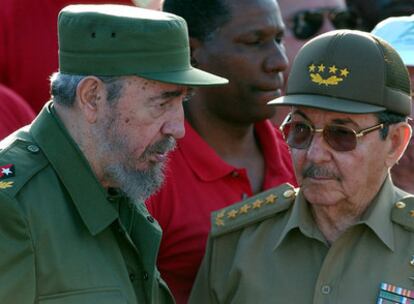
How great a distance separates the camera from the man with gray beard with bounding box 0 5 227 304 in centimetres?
330

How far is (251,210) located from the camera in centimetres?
401

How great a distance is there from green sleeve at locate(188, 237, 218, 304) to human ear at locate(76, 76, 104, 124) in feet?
2.64

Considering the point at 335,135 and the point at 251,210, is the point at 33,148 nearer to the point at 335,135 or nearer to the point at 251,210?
the point at 251,210

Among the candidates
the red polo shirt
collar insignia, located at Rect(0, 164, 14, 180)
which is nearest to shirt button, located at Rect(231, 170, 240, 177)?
the red polo shirt

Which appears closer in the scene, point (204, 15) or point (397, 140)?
point (397, 140)

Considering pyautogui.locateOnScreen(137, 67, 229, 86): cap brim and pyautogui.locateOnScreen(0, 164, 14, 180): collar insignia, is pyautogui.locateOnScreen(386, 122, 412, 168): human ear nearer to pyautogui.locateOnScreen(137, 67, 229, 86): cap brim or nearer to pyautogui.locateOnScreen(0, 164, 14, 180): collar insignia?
pyautogui.locateOnScreen(137, 67, 229, 86): cap brim

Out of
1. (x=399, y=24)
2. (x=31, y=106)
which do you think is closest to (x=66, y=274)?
(x=31, y=106)

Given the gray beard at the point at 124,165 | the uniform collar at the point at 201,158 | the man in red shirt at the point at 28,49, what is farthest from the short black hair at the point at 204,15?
the gray beard at the point at 124,165

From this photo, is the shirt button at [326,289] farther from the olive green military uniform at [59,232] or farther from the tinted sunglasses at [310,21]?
the tinted sunglasses at [310,21]

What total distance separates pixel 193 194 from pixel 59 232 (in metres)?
1.05

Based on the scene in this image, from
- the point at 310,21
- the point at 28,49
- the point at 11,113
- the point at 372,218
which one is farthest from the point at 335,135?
the point at 310,21

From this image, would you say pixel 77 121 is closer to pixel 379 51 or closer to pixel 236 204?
pixel 236 204

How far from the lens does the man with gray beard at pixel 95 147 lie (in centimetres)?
330

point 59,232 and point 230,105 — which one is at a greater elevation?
point 59,232
